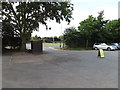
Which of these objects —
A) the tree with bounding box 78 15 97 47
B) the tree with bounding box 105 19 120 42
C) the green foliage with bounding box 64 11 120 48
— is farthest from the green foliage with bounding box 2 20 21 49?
the tree with bounding box 105 19 120 42

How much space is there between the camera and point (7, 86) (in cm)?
477

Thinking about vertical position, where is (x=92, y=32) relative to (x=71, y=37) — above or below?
above

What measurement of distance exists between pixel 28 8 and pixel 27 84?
11.8 metres

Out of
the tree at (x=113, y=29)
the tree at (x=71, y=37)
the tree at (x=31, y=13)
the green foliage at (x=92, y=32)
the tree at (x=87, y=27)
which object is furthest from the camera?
the tree at (x=113, y=29)

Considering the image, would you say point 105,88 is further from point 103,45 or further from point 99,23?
point 99,23

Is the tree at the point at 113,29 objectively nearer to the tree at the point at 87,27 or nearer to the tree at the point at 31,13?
the tree at the point at 87,27

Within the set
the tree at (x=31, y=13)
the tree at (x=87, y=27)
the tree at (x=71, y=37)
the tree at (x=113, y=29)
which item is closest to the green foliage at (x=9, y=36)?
the tree at (x=31, y=13)

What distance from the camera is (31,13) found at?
16.2 metres

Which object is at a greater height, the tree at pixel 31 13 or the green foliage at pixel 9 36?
the tree at pixel 31 13

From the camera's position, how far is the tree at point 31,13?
1532 cm

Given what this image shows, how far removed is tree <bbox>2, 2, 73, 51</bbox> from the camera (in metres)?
15.3

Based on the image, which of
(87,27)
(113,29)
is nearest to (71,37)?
(87,27)

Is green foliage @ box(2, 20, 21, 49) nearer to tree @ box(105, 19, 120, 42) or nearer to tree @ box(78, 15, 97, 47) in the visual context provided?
tree @ box(78, 15, 97, 47)

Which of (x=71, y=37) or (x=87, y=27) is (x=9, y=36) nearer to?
(x=71, y=37)
